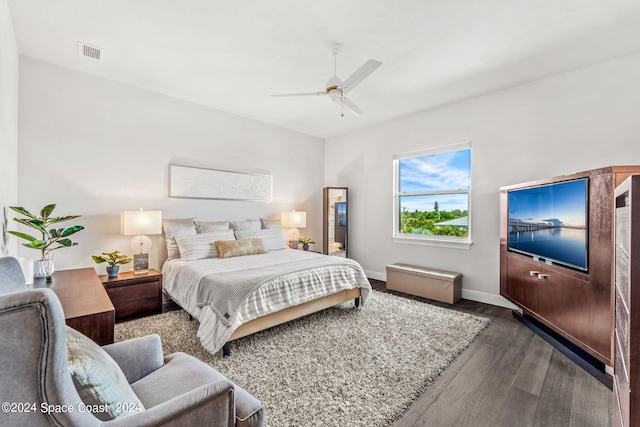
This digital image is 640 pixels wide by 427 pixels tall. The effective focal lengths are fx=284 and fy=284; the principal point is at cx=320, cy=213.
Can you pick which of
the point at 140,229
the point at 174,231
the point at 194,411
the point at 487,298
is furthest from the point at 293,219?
the point at 194,411

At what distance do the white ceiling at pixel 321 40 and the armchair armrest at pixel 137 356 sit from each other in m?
2.33

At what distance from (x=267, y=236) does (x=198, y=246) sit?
1034mm

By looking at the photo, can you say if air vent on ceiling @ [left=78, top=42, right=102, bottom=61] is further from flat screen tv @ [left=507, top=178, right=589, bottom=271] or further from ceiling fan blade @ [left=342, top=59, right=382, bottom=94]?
flat screen tv @ [left=507, top=178, right=589, bottom=271]

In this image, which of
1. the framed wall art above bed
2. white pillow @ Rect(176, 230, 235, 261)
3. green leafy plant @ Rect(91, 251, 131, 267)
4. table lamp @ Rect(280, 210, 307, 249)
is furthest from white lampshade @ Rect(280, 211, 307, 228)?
green leafy plant @ Rect(91, 251, 131, 267)

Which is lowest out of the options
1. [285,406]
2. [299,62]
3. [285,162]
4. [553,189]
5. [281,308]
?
[285,406]

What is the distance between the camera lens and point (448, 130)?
4.11m

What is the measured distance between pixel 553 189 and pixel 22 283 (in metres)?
3.78

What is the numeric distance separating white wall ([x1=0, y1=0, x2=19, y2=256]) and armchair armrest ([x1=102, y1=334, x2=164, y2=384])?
64.4 inches

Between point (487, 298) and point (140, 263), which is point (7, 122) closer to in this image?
point (140, 263)

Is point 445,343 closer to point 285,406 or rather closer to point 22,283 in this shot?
point 285,406

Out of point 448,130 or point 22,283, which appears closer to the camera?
point 22,283

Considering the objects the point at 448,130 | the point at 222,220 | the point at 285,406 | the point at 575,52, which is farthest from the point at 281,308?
the point at 575,52

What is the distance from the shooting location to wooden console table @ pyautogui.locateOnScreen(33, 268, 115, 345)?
1633 mm

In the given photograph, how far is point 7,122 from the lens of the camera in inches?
89.0
